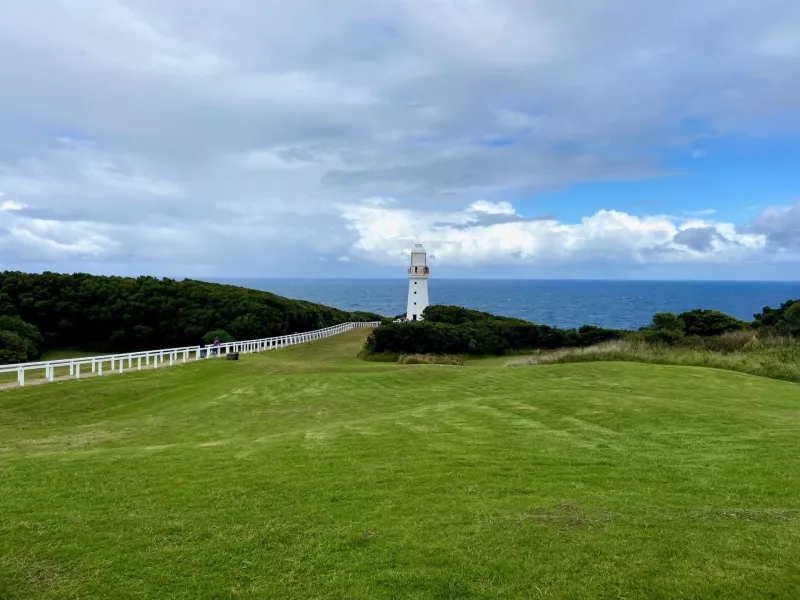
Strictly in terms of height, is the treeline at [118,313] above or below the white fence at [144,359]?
above

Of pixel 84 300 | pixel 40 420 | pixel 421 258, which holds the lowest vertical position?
pixel 40 420

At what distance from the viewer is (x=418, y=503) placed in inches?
267

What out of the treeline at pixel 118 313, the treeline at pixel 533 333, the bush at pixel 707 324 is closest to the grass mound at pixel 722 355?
the treeline at pixel 533 333

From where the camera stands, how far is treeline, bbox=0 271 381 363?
1548 inches

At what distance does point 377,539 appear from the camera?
573 cm

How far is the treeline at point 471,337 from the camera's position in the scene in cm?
3475

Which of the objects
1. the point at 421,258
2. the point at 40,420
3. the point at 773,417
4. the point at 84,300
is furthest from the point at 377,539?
the point at 421,258

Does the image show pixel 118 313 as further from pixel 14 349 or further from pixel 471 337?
pixel 471 337

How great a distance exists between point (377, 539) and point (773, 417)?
10031 millimetres

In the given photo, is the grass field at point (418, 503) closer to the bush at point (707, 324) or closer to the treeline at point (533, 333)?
the treeline at point (533, 333)

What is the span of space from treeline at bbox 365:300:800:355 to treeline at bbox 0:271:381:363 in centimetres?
1173

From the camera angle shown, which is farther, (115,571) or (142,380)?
(142,380)

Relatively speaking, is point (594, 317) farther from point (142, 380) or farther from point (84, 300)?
point (142, 380)

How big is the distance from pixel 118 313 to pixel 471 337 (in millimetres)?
24283
